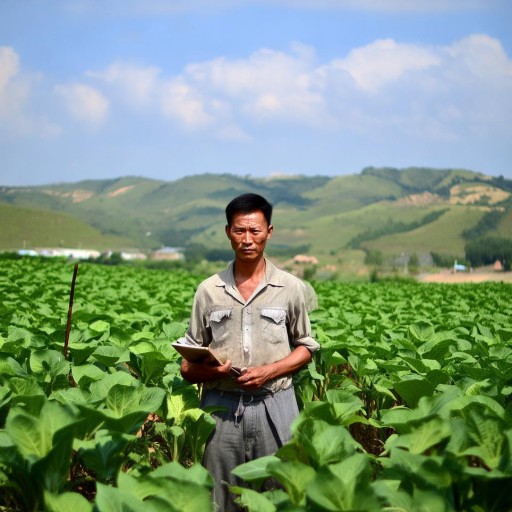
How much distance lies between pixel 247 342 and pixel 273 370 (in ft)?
0.63

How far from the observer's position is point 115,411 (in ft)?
10.1

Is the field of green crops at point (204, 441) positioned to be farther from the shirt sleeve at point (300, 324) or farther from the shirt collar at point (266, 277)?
the shirt collar at point (266, 277)

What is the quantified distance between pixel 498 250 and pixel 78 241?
94.3 meters

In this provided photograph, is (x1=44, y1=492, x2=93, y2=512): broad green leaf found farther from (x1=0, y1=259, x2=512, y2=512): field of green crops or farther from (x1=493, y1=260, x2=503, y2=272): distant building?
(x1=493, y1=260, x2=503, y2=272): distant building

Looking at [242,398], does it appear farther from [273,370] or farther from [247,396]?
[273,370]

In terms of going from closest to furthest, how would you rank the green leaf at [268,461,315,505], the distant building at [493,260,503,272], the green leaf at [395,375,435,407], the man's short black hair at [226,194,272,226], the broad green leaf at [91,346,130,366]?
the green leaf at [268,461,315,505] < the man's short black hair at [226,194,272,226] < the green leaf at [395,375,435,407] < the broad green leaf at [91,346,130,366] < the distant building at [493,260,503,272]

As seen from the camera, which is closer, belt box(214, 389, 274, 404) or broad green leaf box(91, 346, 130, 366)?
belt box(214, 389, 274, 404)

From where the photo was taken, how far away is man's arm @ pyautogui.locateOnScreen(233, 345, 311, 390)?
3420 millimetres

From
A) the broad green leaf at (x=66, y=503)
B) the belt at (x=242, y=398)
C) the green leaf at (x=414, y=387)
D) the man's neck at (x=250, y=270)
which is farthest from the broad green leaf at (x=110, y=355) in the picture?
the broad green leaf at (x=66, y=503)

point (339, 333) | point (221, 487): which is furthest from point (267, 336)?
point (339, 333)

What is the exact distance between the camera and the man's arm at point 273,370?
3420 mm

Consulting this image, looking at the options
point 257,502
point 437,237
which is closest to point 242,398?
point 257,502

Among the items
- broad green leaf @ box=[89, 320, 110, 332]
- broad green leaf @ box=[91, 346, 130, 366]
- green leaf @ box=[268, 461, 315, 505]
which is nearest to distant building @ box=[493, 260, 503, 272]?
broad green leaf @ box=[89, 320, 110, 332]

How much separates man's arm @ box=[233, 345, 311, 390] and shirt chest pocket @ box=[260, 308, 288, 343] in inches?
4.5
